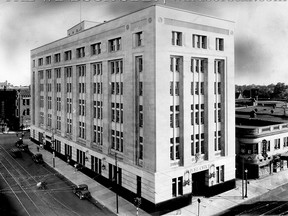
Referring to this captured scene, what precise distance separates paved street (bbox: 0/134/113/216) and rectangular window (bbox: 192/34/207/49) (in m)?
23.6

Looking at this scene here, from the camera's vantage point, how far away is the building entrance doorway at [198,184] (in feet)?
129

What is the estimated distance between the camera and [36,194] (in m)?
38.5

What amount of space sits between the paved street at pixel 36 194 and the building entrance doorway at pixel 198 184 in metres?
12.8

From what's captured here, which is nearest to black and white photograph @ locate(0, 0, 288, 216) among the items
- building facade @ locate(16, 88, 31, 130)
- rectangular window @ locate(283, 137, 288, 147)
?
rectangular window @ locate(283, 137, 288, 147)

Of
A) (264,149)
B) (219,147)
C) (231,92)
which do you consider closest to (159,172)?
(219,147)

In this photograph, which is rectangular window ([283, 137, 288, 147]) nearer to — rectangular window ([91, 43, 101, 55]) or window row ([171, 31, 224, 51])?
window row ([171, 31, 224, 51])

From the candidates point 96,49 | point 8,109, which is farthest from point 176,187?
point 8,109

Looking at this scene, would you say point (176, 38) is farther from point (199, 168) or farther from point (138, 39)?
point (199, 168)

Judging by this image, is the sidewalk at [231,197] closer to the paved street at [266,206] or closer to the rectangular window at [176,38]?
the paved street at [266,206]

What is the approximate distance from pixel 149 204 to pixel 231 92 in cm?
1993

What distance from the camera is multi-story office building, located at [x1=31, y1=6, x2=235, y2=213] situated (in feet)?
110

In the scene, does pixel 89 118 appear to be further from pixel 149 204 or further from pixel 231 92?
pixel 231 92

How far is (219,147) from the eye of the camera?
135 ft

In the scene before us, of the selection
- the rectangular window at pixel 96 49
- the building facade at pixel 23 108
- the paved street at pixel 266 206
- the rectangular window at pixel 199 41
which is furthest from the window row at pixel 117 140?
the building facade at pixel 23 108
